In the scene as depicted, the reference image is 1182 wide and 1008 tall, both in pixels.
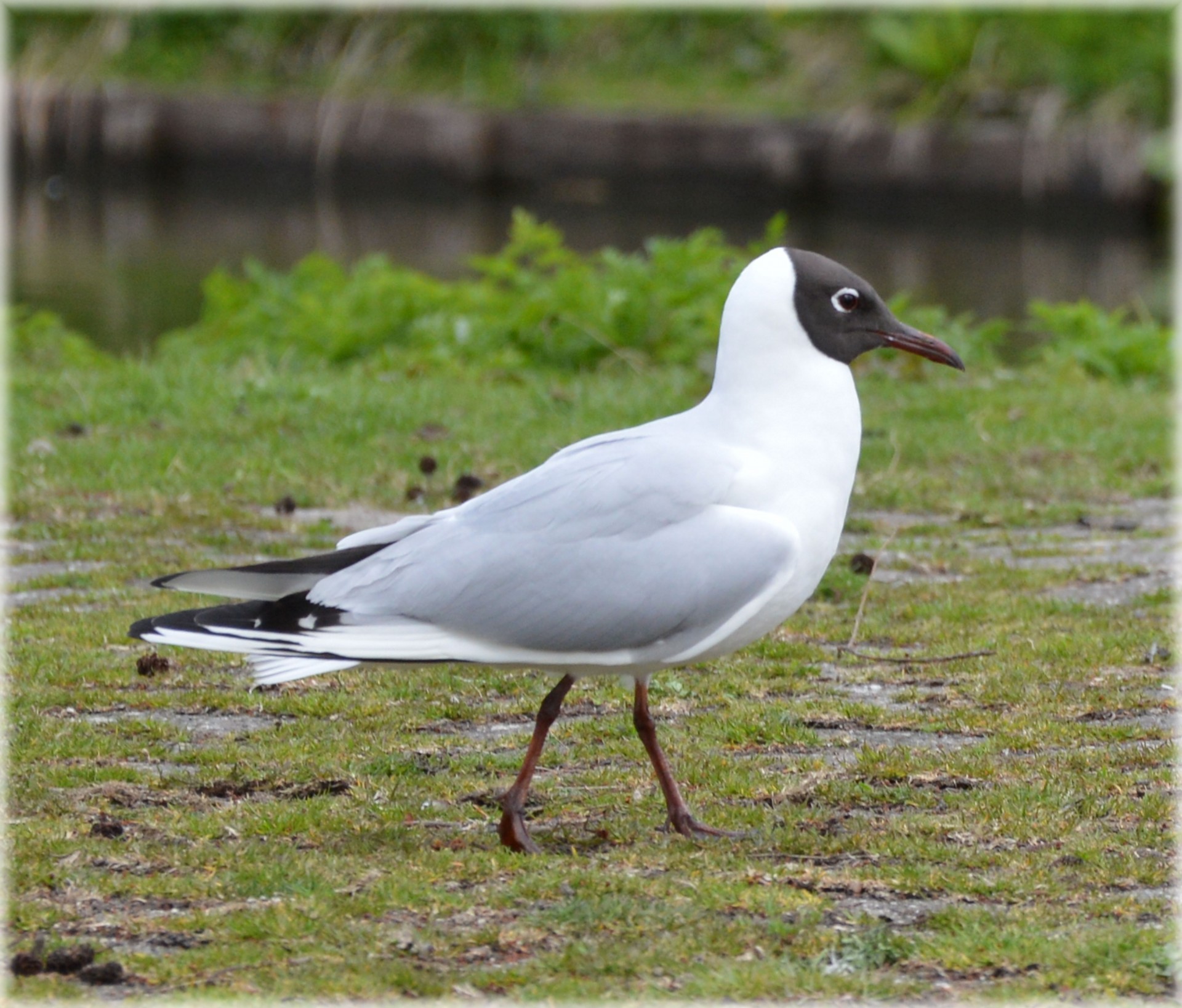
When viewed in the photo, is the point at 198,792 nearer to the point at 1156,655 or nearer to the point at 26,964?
the point at 26,964

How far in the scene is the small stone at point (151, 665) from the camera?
5219 mm

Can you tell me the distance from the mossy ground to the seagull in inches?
13.7

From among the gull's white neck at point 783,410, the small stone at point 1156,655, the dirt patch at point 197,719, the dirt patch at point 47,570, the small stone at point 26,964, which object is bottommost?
the small stone at point 26,964

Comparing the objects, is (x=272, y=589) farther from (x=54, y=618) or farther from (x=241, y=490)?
(x=241, y=490)

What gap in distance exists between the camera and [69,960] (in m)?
3.28

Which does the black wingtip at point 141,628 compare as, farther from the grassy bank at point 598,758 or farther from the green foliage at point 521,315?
the green foliage at point 521,315

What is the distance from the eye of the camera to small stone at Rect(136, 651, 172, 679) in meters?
5.22

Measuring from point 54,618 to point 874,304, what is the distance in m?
2.95

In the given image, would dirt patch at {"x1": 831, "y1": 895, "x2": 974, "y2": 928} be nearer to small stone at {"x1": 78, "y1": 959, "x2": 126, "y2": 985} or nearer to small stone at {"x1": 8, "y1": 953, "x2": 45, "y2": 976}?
small stone at {"x1": 78, "y1": 959, "x2": 126, "y2": 985}

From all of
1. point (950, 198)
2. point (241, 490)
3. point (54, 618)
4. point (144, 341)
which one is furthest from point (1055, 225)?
point (54, 618)

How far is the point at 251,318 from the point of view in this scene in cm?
1142

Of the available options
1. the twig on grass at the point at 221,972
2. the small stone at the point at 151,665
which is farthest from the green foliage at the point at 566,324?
the twig on grass at the point at 221,972

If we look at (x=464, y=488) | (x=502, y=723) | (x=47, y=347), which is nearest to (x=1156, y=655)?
(x=502, y=723)

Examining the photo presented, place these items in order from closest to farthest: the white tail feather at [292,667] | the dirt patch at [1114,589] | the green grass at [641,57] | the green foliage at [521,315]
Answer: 1. the white tail feather at [292,667]
2. the dirt patch at [1114,589]
3. the green foliage at [521,315]
4. the green grass at [641,57]
